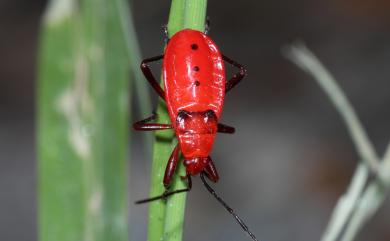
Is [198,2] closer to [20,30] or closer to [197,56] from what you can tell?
[197,56]

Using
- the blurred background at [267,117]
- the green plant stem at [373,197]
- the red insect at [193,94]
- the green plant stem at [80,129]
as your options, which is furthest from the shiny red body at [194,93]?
the blurred background at [267,117]

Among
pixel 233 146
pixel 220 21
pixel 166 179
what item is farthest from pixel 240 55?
pixel 166 179

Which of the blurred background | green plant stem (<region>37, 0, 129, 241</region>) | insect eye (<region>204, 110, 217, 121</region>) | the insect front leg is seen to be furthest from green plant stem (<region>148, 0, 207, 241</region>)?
the blurred background

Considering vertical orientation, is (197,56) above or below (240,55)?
below

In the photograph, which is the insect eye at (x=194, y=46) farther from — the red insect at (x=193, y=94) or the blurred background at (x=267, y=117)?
the blurred background at (x=267, y=117)

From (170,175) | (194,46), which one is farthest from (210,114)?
(170,175)
